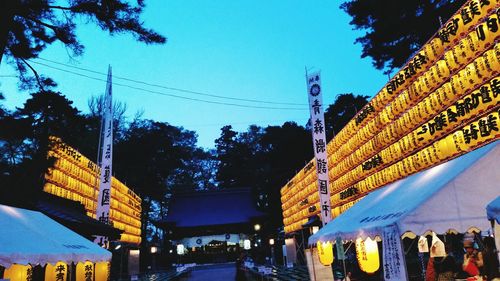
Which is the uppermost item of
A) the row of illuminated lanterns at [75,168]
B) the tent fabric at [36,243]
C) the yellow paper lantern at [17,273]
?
the row of illuminated lanterns at [75,168]

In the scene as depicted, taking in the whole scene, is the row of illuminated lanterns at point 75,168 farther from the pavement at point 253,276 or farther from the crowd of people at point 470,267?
the crowd of people at point 470,267

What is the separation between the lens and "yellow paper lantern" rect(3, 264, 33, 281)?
A: 6879mm

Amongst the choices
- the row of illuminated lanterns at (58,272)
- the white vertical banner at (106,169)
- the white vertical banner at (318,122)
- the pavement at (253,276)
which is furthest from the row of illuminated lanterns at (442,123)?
the white vertical banner at (106,169)

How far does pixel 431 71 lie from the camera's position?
11.5 m

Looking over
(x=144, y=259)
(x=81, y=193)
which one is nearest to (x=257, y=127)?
(x=144, y=259)

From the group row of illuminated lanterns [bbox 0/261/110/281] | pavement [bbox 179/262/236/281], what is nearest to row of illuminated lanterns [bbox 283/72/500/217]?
row of illuminated lanterns [bbox 0/261/110/281]

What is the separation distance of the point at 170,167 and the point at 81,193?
2258cm

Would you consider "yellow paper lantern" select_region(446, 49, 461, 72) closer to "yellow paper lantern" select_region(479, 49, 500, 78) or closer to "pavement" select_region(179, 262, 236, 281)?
"yellow paper lantern" select_region(479, 49, 500, 78)

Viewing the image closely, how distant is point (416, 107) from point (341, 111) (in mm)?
32010

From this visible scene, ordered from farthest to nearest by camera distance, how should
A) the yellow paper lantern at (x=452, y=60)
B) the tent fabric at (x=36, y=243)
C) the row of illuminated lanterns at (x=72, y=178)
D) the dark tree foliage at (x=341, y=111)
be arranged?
the dark tree foliage at (x=341, y=111) → the row of illuminated lanterns at (x=72, y=178) → the yellow paper lantern at (x=452, y=60) → the tent fabric at (x=36, y=243)

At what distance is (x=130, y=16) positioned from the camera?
8539mm

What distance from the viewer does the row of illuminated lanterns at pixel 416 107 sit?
361 inches

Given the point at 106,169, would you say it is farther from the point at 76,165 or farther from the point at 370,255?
the point at 370,255

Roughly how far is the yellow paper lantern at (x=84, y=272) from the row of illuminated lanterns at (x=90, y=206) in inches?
376
